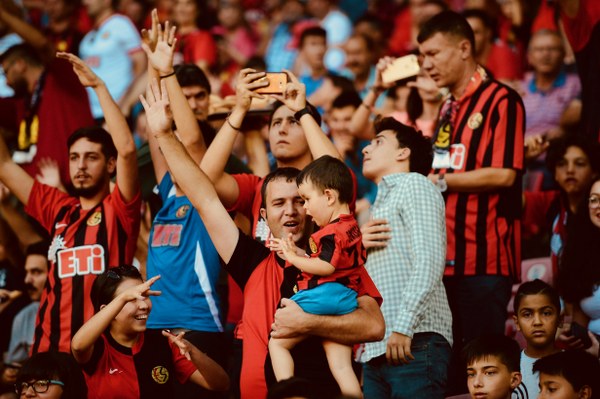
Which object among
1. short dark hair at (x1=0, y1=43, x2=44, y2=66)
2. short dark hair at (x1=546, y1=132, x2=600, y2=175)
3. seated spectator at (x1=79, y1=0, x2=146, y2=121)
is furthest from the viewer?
seated spectator at (x1=79, y1=0, x2=146, y2=121)

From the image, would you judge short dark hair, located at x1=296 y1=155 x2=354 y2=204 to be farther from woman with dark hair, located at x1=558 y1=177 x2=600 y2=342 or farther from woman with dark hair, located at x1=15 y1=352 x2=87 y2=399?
woman with dark hair, located at x1=558 y1=177 x2=600 y2=342

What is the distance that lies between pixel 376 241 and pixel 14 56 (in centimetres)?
472

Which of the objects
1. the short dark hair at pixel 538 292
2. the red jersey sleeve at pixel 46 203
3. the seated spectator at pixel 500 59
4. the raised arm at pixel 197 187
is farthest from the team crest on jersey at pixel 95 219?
the seated spectator at pixel 500 59

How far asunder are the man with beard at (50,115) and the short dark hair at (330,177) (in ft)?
11.3

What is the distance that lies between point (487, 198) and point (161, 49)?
2.20 m

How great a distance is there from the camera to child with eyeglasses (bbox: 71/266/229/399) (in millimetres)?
5648

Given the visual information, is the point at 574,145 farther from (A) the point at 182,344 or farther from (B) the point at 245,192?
(A) the point at 182,344

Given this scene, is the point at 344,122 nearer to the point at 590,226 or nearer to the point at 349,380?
the point at 590,226

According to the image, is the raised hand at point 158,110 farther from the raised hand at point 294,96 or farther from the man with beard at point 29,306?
the man with beard at point 29,306

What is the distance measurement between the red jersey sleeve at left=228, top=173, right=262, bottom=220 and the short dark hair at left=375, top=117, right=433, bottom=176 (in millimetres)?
886

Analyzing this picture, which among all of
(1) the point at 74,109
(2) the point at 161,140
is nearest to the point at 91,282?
(2) the point at 161,140

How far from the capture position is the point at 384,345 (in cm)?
580

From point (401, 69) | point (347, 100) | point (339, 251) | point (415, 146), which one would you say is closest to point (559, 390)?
point (415, 146)

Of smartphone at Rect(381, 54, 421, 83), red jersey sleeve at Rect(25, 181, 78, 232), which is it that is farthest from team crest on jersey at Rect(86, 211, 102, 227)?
smartphone at Rect(381, 54, 421, 83)
